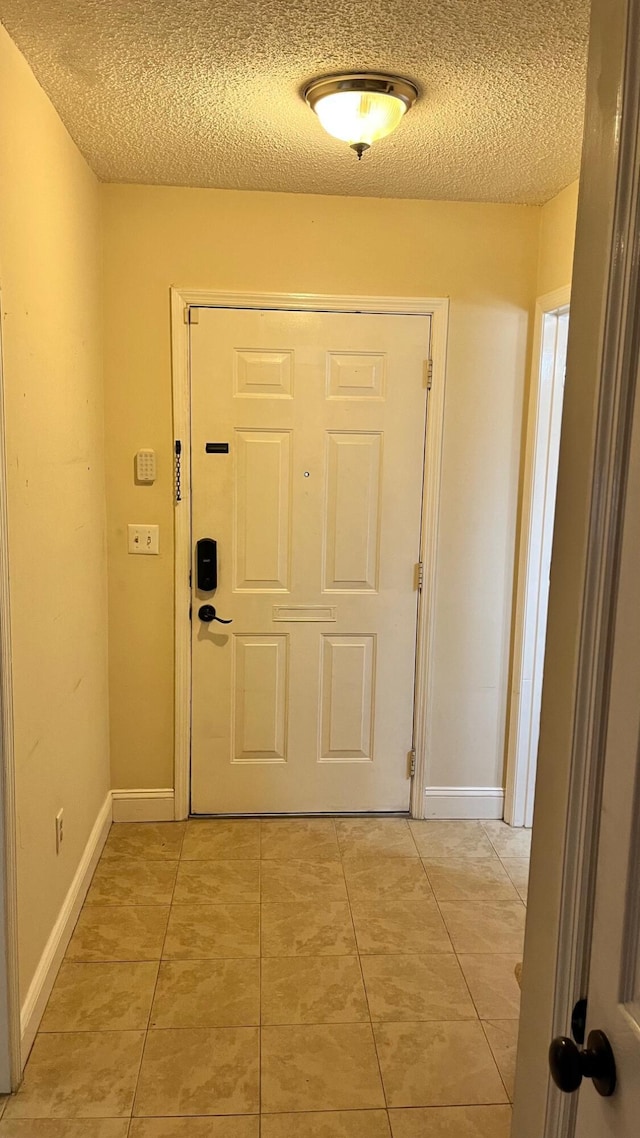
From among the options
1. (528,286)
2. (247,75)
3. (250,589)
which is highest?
(247,75)

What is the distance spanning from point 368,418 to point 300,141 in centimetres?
103

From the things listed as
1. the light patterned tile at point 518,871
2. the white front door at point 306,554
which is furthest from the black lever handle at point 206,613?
the light patterned tile at point 518,871

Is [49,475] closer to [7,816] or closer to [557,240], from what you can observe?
[7,816]

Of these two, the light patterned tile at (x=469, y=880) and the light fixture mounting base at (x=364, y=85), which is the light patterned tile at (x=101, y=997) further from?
the light fixture mounting base at (x=364, y=85)

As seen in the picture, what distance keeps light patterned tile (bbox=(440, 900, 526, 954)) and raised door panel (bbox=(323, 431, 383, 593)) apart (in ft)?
4.06

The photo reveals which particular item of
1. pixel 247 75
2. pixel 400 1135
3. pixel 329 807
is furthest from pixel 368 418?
pixel 400 1135

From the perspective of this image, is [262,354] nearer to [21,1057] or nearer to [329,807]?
[329,807]

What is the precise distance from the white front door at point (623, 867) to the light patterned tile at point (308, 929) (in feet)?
5.79

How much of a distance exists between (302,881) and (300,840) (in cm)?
30

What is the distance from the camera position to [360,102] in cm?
210

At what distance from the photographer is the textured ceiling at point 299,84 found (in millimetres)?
1746

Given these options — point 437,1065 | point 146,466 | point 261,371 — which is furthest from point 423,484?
point 437,1065

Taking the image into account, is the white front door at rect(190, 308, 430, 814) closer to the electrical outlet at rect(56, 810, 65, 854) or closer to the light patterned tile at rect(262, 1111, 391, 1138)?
the electrical outlet at rect(56, 810, 65, 854)

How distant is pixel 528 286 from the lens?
10.2 feet
